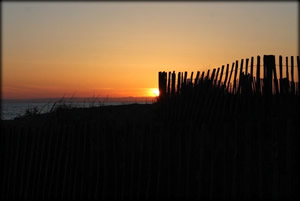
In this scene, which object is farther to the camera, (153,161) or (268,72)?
(268,72)

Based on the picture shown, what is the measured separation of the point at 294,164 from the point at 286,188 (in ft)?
1.26

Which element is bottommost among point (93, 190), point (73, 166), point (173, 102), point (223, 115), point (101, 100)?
point (93, 190)

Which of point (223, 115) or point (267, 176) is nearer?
point (267, 176)

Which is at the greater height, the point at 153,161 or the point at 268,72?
the point at 268,72

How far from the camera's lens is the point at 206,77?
8.62 m

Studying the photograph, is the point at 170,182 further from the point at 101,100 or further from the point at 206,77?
the point at 101,100

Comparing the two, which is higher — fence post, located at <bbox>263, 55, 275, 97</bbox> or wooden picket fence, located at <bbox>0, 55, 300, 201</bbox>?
fence post, located at <bbox>263, 55, 275, 97</bbox>

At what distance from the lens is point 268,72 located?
767cm

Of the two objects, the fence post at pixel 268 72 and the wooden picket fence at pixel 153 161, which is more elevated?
the fence post at pixel 268 72

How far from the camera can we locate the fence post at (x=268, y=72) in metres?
7.59

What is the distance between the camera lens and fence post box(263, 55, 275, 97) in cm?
759

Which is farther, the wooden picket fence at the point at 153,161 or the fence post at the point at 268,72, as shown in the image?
the fence post at the point at 268,72

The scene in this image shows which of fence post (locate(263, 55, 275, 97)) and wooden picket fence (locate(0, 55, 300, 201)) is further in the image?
fence post (locate(263, 55, 275, 97))

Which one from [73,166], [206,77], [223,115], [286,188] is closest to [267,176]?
[286,188]
